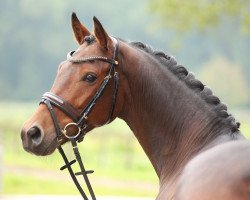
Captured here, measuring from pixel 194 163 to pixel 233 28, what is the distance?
167ft

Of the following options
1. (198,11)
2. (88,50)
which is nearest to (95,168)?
(198,11)

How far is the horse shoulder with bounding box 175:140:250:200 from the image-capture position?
3477mm

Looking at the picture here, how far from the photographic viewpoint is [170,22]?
70.0ft

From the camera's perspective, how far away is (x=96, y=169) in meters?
22.7

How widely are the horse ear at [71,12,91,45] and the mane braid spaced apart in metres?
0.32

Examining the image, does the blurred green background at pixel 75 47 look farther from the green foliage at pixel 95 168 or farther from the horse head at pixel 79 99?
the horse head at pixel 79 99

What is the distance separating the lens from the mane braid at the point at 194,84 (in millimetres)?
4426

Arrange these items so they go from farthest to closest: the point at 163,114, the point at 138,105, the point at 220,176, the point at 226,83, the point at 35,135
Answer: the point at 226,83, the point at 138,105, the point at 163,114, the point at 35,135, the point at 220,176

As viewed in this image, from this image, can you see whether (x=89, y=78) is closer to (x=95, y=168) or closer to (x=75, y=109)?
(x=75, y=109)

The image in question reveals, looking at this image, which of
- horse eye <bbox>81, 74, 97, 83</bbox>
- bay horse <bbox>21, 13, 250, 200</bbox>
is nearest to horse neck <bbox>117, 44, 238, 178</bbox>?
bay horse <bbox>21, 13, 250, 200</bbox>

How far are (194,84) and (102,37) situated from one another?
631 millimetres

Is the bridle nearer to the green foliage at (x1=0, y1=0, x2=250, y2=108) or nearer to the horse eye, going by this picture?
the horse eye

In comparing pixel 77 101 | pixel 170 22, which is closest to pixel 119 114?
pixel 77 101

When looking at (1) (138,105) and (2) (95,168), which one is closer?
(1) (138,105)
